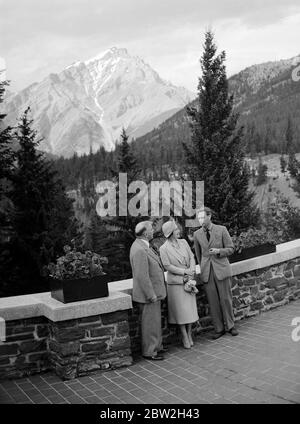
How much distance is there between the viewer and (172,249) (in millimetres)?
5926

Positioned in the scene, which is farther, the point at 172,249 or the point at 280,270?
the point at 280,270

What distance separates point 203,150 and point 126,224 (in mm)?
7105

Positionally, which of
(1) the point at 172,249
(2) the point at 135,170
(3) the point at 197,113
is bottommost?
(1) the point at 172,249

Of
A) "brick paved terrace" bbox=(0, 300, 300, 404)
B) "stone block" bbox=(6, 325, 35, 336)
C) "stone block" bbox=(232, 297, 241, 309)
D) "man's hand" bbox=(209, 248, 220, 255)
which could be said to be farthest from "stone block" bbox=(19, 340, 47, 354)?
"stone block" bbox=(232, 297, 241, 309)

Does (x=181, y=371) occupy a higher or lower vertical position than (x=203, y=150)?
lower

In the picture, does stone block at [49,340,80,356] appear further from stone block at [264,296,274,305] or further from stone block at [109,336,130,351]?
stone block at [264,296,274,305]

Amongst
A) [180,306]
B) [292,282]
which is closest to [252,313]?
[292,282]

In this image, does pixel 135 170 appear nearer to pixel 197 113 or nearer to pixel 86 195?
pixel 197 113

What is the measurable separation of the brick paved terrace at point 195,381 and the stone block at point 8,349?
30cm

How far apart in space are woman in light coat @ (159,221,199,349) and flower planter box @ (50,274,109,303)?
37.8 inches

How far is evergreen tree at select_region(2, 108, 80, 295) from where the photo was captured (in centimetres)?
2117

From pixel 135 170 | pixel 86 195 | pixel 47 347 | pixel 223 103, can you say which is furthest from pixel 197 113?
pixel 86 195

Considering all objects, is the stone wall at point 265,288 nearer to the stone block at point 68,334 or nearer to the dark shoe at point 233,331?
the dark shoe at point 233,331
